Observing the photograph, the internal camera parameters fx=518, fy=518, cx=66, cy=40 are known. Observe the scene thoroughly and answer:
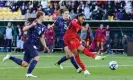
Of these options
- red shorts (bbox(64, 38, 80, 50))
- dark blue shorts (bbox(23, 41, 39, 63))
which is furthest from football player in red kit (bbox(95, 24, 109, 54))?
dark blue shorts (bbox(23, 41, 39, 63))

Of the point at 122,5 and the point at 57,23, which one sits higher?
the point at 57,23

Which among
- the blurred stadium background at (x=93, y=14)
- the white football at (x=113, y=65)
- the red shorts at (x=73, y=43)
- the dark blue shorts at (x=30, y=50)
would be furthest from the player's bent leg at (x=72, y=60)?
the blurred stadium background at (x=93, y=14)

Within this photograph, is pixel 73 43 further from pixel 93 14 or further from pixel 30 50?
pixel 93 14

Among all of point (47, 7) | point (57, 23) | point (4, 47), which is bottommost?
point (4, 47)

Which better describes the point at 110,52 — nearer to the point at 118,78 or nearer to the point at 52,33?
the point at 52,33

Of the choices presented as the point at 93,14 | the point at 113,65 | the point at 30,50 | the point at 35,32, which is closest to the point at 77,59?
the point at 113,65

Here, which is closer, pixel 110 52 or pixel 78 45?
pixel 78 45

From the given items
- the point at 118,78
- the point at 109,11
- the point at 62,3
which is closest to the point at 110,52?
the point at 109,11

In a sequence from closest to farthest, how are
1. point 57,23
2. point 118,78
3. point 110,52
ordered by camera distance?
point 118,78
point 57,23
point 110,52

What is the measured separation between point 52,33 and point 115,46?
4.49m

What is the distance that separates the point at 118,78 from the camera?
53.1 feet

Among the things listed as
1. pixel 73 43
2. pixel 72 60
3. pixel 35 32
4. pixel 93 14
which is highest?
pixel 35 32

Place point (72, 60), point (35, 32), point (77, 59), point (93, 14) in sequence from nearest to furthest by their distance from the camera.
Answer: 1. point (35, 32)
2. point (77, 59)
3. point (72, 60)
4. point (93, 14)

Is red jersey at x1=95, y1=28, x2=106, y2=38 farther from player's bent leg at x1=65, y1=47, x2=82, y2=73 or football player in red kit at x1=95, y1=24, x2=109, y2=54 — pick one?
player's bent leg at x1=65, y1=47, x2=82, y2=73
